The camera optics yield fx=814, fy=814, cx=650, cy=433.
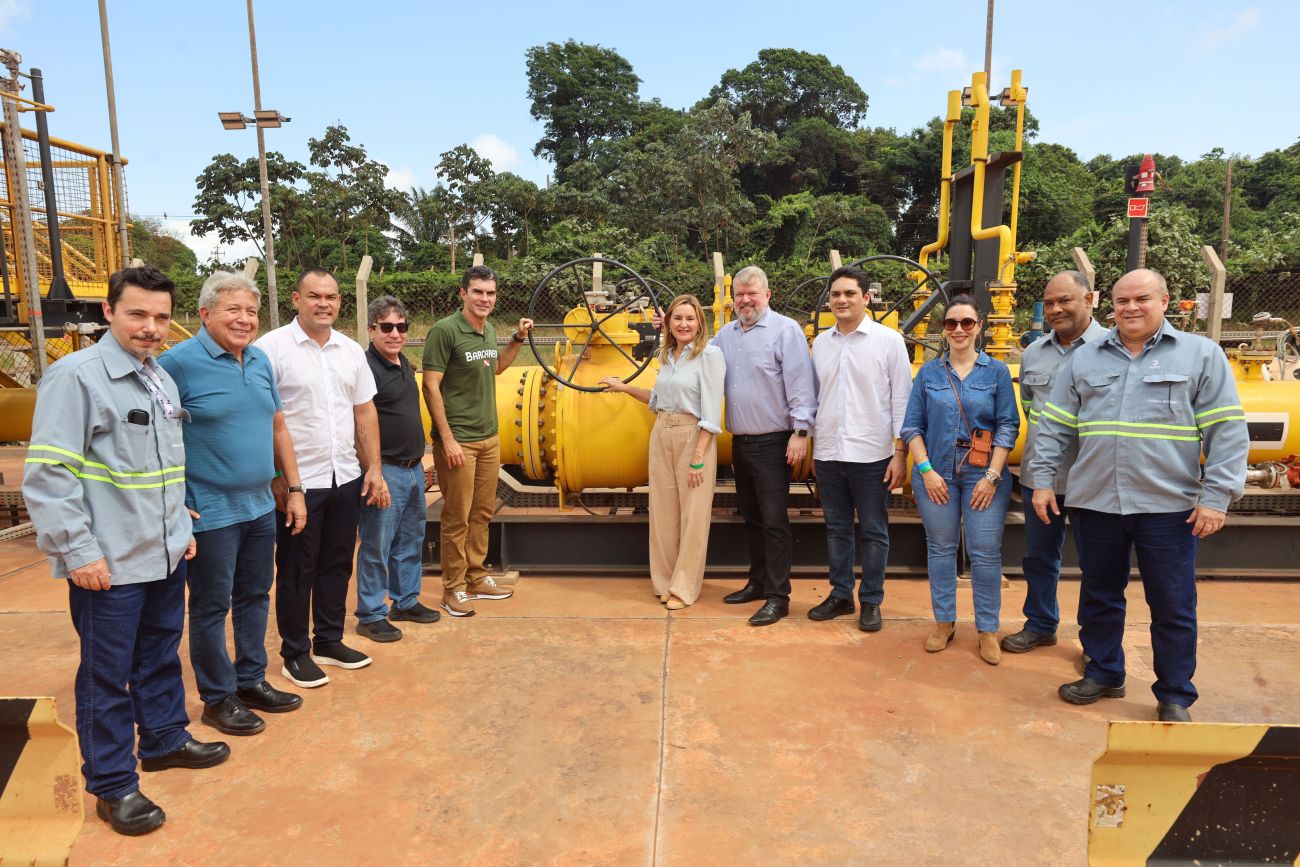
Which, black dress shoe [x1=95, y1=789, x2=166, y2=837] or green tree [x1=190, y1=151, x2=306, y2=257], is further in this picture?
green tree [x1=190, y1=151, x2=306, y2=257]

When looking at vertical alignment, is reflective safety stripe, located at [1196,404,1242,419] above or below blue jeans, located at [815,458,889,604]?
above

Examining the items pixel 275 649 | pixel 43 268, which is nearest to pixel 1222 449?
pixel 275 649

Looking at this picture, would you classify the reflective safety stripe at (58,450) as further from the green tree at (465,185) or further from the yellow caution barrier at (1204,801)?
the green tree at (465,185)

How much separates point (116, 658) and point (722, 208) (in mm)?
24853

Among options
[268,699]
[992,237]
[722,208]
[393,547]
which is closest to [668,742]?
[268,699]

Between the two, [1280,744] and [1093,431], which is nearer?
[1280,744]

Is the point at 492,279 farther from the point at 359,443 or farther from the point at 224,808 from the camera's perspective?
the point at 224,808

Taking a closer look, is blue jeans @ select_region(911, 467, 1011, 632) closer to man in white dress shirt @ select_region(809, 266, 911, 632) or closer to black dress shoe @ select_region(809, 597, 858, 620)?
man in white dress shirt @ select_region(809, 266, 911, 632)

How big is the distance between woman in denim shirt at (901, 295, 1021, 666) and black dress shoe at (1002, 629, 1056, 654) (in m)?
0.21

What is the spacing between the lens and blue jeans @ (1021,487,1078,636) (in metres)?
3.88

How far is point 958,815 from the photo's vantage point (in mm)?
2633

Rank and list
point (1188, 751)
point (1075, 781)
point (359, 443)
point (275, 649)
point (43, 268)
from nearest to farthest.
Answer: point (1188, 751), point (1075, 781), point (359, 443), point (275, 649), point (43, 268)

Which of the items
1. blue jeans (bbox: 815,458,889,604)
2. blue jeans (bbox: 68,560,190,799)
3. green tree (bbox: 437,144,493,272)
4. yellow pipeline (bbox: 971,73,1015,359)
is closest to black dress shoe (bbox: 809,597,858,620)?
blue jeans (bbox: 815,458,889,604)

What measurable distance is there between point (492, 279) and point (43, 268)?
6685 mm
